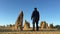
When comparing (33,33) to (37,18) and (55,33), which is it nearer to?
(55,33)

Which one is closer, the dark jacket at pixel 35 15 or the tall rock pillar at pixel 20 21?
the dark jacket at pixel 35 15

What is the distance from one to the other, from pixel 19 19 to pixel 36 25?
3851 mm

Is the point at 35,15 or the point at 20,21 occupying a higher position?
the point at 35,15

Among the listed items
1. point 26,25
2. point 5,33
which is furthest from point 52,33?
point 26,25

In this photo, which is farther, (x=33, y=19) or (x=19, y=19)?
(x=19, y=19)

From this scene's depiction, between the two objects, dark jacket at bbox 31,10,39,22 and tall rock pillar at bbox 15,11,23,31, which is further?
tall rock pillar at bbox 15,11,23,31

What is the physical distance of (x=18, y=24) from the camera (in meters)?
17.9

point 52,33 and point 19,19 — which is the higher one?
point 19,19

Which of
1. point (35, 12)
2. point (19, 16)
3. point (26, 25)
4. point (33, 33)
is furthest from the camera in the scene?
point (26, 25)

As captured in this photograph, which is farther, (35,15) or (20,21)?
(20,21)

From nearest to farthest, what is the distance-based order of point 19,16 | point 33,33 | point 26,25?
point 33,33 → point 19,16 → point 26,25

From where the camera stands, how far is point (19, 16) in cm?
1728

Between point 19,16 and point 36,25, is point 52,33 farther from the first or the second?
point 19,16

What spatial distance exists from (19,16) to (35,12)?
435 cm
